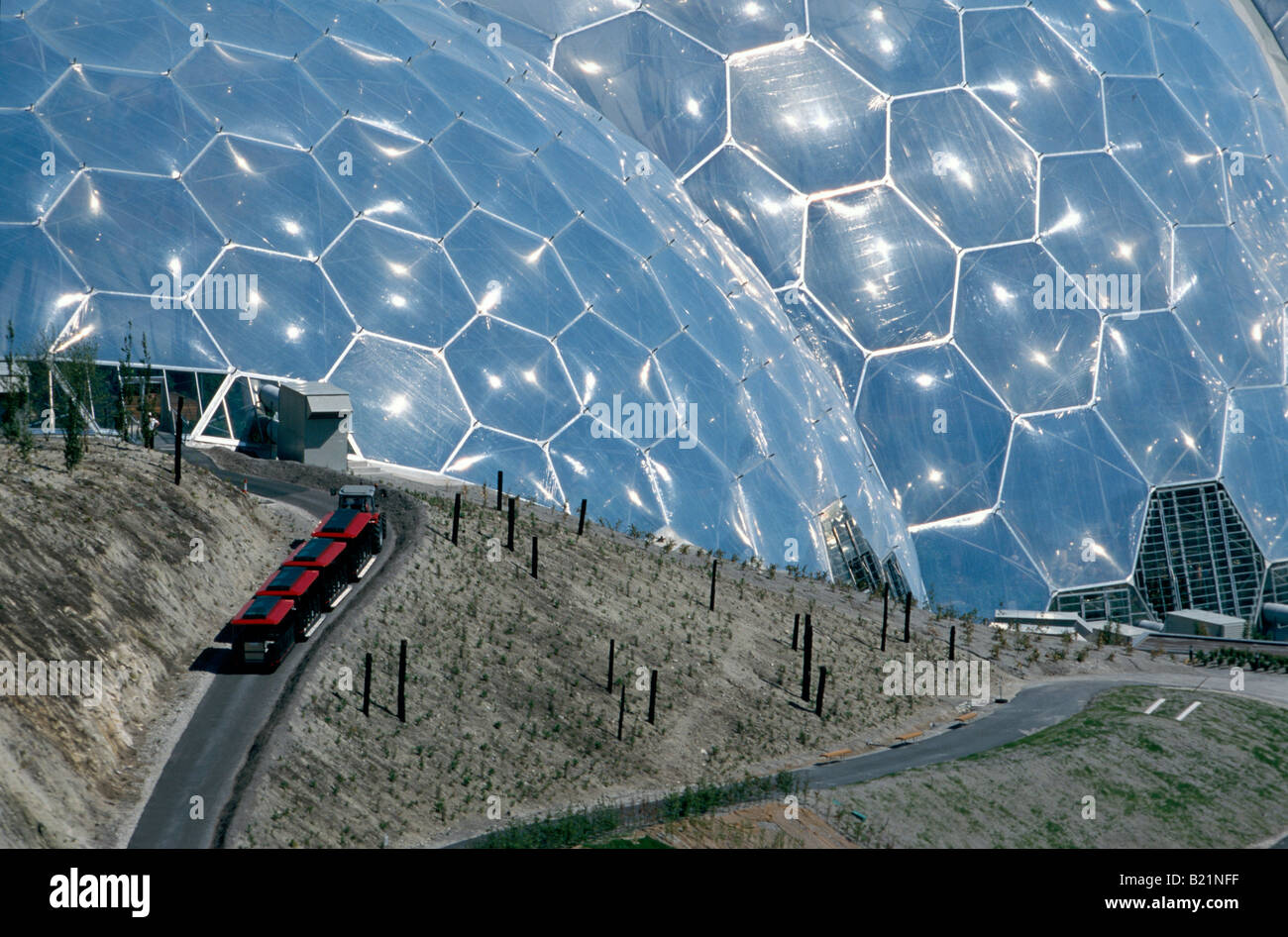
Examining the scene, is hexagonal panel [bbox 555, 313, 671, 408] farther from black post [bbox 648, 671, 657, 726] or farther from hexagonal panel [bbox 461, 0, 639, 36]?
hexagonal panel [bbox 461, 0, 639, 36]

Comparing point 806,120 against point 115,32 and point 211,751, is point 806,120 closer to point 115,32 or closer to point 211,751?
point 115,32

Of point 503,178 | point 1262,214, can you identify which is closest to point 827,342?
point 503,178

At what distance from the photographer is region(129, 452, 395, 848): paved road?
17.2 metres

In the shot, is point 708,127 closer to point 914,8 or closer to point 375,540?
point 914,8

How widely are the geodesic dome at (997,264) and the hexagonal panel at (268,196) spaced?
10905mm

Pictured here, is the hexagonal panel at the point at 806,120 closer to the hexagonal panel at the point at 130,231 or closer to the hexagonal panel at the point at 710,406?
the hexagonal panel at the point at 710,406

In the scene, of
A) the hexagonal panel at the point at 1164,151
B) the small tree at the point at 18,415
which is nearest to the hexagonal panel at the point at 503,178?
the small tree at the point at 18,415

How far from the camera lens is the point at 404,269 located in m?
33.2

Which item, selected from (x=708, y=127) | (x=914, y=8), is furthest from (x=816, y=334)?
Answer: (x=914, y=8)

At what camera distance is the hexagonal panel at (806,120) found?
40688 millimetres

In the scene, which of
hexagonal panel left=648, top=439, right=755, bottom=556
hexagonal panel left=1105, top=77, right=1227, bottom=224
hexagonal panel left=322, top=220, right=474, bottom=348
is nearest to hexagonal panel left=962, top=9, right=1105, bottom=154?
hexagonal panel left=1105, top=77, right=1227, bottom=224

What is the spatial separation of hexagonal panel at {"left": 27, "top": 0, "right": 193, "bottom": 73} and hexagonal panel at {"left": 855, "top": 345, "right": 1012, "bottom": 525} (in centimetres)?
1954
